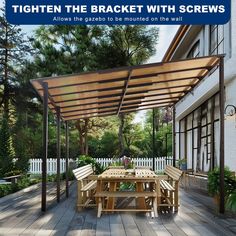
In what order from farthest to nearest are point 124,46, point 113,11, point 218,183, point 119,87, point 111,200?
point 124,46 < point 119,87 < point 113,11 < point 218,183 < point 111,200

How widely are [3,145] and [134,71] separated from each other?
942 cm

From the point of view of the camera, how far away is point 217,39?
1313 cm

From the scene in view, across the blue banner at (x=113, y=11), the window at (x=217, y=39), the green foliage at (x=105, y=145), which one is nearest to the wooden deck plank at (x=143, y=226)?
the blue banner at (x=113, y=11)

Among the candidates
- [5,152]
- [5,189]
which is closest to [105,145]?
[5,152]

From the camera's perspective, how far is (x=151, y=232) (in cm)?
614

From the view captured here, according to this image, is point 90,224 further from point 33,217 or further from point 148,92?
point 148,92

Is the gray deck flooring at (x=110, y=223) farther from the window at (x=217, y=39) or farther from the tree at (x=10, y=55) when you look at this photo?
the tree at (x=10, y=55)

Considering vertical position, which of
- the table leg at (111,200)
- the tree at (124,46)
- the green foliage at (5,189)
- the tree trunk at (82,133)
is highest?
the tree at (124,46)

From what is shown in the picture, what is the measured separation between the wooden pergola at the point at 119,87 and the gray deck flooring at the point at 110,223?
2.01 ft

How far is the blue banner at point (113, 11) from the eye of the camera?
8.60 meters

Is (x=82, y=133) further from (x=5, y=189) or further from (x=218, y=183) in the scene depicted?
(x=218, y=183)

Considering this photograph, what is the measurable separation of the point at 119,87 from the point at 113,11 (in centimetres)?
162

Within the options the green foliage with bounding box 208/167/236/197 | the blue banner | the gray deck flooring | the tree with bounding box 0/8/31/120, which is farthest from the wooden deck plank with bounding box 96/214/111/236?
Result: the tree with bounding box 0/8/31/120

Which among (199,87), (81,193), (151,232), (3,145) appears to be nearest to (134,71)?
(81,193)
